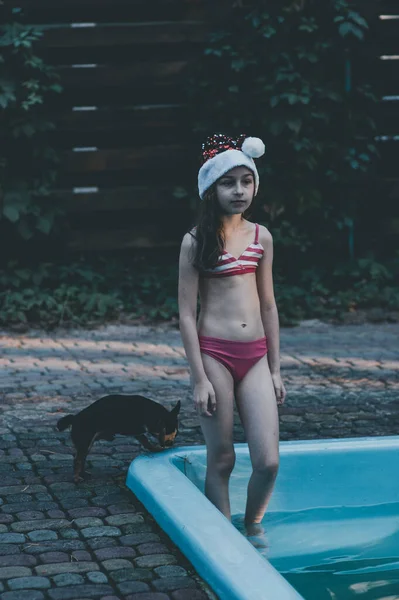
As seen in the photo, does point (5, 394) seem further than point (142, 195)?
No

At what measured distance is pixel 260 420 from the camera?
3.56m

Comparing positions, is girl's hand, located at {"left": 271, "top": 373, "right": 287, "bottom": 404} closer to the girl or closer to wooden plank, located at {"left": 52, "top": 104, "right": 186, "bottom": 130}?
the girl

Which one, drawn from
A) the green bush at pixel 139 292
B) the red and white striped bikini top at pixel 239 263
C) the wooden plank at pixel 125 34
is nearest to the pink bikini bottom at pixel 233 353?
the red and white striped bikini top at pixel 239 263

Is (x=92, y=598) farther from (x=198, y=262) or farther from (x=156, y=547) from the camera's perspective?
(x=198, y=262)

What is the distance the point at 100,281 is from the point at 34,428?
3.54 meters

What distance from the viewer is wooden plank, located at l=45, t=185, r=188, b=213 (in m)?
8.50

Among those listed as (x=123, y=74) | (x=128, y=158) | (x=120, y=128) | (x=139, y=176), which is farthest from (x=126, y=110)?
(x=139, y=176)

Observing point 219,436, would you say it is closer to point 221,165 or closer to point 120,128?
point 221,165

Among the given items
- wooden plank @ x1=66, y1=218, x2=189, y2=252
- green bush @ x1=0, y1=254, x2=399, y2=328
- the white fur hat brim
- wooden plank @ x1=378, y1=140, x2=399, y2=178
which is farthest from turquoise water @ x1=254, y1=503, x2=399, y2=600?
wooden plank @ x1=378, y1=140, x2=399, y2=178

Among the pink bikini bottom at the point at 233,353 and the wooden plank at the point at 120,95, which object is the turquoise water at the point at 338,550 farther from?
the wooden plank at the point at 120,95

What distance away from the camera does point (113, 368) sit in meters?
6.39

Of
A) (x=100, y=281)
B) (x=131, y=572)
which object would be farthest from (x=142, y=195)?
(x=131, y=572)

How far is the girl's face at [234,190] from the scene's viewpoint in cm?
356

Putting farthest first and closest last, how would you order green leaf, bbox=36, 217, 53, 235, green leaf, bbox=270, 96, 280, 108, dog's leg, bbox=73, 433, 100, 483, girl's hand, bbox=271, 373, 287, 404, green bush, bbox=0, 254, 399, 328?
green leaf, bbox=270, 96, 280, 108
green leaf, bbox=36, 217, 53, 235
green bush, bbox=0, 254, 399, 328
dog's leg, bbox=73, 433, 100, 483
girl's hand, bbox=271, 373, 287, 404
